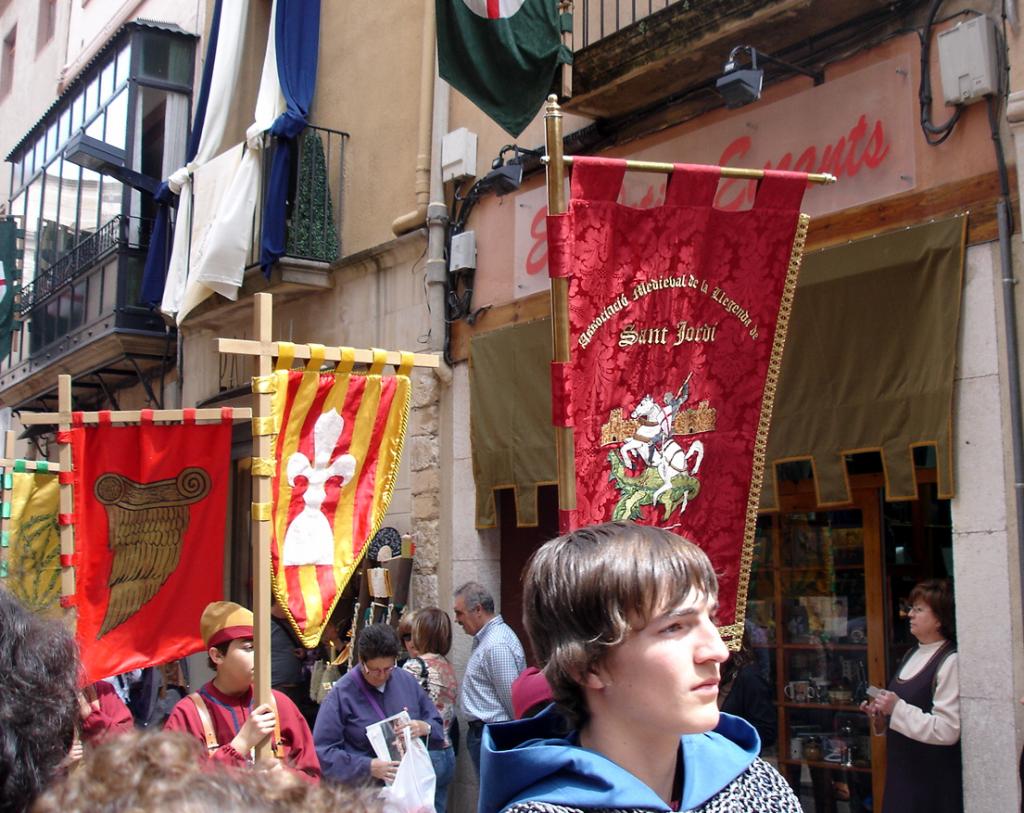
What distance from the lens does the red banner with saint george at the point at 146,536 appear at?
6.53 m

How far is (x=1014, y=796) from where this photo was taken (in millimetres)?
5570

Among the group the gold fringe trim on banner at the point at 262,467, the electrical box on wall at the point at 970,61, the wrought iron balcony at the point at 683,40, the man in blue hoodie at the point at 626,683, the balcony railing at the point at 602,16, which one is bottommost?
the man in blue hoodie at the point at 626,683

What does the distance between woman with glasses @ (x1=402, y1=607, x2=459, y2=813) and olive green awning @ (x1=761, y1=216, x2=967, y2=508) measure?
93.0 inches

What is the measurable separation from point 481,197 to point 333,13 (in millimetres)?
3654

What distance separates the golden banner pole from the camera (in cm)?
431

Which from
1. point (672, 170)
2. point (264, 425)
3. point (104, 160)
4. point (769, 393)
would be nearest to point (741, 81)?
point (672, 170)

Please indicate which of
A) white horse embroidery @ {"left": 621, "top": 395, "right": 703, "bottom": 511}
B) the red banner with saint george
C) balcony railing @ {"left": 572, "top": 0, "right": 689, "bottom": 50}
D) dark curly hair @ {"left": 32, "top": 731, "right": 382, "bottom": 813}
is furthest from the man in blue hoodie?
balcony railing @ {"left": 572, "top": 0, "right": 689, "bottom": 50}

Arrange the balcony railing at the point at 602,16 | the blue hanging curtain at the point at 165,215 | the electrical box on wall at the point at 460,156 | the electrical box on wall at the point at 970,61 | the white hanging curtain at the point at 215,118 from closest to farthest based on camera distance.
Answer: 1. the electrical box on wall at the point at 970,61
2. the balcony railing at the point at 602,16
3. the electrical box on wall at the point at 460,156
4. the white hanging curtain at the point at 215,118
5. the blue hanging curtain at the point at 165,215

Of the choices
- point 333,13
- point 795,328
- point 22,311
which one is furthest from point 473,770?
point 22,311

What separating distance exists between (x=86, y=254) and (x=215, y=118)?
11.8ft

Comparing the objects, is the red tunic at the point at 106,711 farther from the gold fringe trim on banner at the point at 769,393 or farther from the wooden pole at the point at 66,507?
the gold fringe trim on banner at the point at 769,393

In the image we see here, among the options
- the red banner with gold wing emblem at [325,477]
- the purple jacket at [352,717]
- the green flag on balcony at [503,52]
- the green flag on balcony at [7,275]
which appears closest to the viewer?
the red banner with gold wing emblem at [325,477]

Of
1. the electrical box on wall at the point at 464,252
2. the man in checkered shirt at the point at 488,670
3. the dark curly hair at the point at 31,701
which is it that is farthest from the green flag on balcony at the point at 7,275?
the dark curly hair at the point at 31,701

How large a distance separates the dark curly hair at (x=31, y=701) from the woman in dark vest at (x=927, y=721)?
15.7 feet
